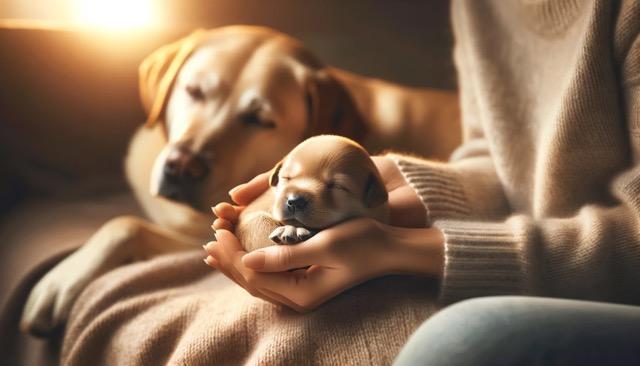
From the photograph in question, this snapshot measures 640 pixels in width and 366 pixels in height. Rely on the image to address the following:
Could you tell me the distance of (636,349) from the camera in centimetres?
51

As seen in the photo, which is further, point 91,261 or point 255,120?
point 255,120

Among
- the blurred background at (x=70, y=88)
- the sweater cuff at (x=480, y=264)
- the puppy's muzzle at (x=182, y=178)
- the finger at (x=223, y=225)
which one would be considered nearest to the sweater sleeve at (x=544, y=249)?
the sweater cuff at (x=480, y=264)

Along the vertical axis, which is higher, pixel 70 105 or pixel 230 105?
pixel 230 105

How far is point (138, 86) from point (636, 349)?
3.74 feet

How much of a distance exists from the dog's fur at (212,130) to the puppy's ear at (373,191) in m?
0.26

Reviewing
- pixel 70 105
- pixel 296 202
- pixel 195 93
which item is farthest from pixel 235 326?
pixel 70 105

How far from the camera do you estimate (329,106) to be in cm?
120

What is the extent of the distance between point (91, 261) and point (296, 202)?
0.54m

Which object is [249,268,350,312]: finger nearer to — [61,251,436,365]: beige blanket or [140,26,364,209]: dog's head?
[61,251,436,365]: beige blanket

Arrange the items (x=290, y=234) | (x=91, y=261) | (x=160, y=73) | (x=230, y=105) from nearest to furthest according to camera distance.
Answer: (x=290, y=234) < (x=91, y=261) < (x=230, y=105) < (x=160, y=73)

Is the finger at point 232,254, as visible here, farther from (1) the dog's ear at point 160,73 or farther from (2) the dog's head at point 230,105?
(1) the dog's ear at point 160,73

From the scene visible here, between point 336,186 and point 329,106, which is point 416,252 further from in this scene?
point 329,106

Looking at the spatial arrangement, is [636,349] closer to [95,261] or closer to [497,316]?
[497,316]

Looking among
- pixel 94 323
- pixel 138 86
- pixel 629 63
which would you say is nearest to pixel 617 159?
pixel 629 63
